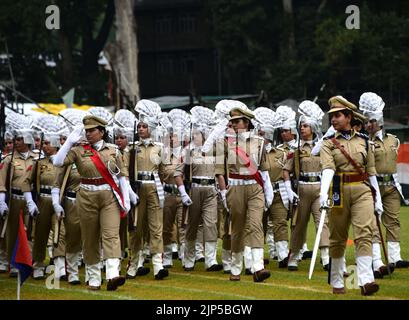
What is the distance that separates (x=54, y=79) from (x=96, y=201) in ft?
139

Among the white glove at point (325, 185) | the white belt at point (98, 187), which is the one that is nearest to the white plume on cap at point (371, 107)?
the white glove at point (325, 185)

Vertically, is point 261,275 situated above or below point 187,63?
below

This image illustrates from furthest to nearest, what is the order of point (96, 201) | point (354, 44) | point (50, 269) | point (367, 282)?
point (354, 44) → point (50, 269) → point (96, 201) → point (367, 282)

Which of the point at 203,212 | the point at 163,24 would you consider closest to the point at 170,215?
the point at 203,212

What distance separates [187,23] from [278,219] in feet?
155

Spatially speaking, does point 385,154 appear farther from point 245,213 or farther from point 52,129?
point 52,129

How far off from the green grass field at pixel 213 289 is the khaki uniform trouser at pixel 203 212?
2.35ft

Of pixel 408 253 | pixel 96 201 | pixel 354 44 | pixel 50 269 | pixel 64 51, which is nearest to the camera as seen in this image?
pixel 96 201

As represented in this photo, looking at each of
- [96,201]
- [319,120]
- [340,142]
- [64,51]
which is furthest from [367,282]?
[64,51]

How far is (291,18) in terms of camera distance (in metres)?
51.5

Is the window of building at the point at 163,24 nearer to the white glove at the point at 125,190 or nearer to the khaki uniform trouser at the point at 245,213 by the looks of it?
the khaki uniform trouser at the point at 245,213

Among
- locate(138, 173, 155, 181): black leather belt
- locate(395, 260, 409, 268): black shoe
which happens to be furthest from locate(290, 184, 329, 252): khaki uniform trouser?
locate(138, 173, 155, 181): black leather belt

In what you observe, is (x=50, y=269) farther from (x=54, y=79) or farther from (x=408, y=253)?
(x=54, y=79)

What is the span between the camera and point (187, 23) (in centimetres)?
6600
